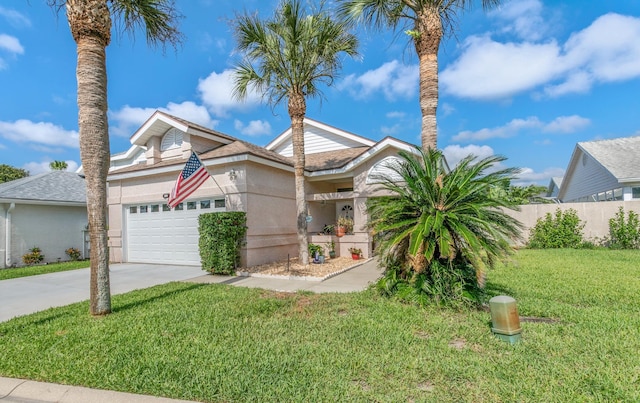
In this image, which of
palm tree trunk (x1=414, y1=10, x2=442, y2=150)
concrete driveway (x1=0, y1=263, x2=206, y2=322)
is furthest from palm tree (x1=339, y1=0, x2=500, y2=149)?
concrete driveway (x1=0, y1=263, x2=206, y2=322)

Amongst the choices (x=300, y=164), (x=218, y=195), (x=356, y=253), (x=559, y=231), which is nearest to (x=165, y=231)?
(x=218, y=195)

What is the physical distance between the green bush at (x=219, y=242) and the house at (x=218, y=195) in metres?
0.84

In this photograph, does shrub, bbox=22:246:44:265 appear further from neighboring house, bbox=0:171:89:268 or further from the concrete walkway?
the concrete walkway

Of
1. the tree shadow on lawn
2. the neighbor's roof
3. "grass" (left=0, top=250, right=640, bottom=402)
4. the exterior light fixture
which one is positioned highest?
the neighbor's roof

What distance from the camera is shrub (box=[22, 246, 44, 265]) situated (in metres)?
13.9

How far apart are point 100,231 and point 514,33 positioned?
48.6 ft

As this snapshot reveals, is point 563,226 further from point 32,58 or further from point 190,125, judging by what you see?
point 32,58

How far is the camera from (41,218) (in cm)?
1469

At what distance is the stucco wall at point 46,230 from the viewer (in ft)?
45.2

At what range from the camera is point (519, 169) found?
18.4 ft

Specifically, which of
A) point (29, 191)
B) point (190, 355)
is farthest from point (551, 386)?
point (29, 191)

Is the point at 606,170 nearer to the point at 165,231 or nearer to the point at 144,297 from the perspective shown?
the point at 144,297

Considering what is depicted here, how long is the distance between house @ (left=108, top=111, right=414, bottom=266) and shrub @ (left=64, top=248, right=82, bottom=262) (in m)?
3.41

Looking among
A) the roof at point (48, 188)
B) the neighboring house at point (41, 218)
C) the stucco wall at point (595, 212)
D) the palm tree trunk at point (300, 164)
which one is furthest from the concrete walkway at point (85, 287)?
the stucco wall at point (595, 212)
